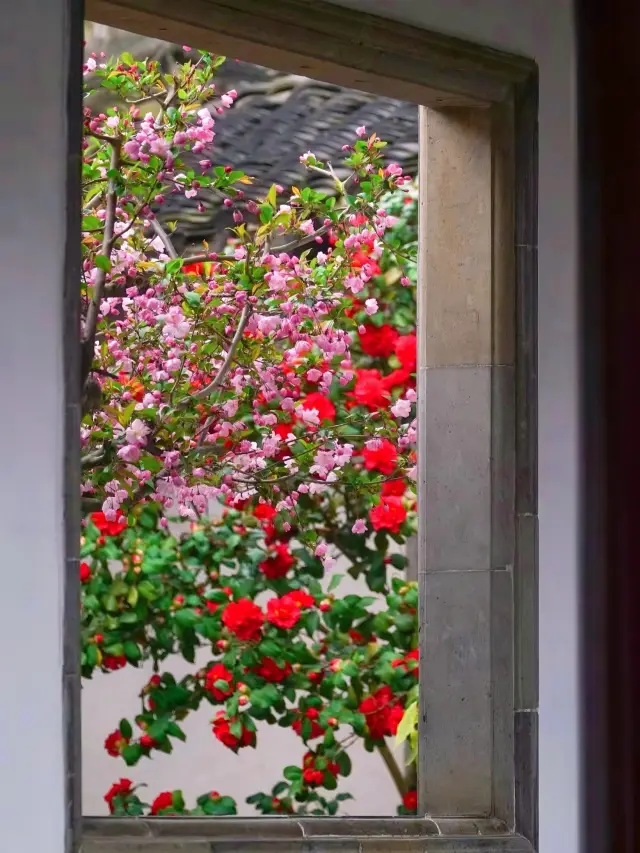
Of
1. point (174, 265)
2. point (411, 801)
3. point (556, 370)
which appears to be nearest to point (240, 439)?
point (174, 265)

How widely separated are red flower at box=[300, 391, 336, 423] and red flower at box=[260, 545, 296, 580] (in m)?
0.35

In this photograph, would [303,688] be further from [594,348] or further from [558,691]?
[594,348]

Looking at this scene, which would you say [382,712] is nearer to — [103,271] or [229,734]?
[229,734]

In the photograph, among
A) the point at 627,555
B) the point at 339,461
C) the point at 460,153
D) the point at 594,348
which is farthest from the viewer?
the point at 339,461

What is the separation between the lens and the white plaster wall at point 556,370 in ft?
6.02

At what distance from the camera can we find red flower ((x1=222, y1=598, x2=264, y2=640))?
7.79 ft

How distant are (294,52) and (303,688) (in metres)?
1.45

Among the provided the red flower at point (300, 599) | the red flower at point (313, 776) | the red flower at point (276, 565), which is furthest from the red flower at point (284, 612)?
the red flower at point (313, 776)

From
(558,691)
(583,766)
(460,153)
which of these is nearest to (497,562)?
(558,691)

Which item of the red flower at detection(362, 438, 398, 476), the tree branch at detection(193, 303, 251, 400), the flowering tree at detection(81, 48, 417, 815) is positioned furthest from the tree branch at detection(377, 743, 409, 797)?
the tree branch at detection(193, 303, 251, 400)

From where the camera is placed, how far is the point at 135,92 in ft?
6.61

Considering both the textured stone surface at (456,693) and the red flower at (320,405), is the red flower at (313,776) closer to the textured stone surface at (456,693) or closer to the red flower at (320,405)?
the textured stone surface at (456,693)

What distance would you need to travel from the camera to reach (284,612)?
2408 millimetres

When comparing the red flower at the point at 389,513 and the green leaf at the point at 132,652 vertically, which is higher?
the red flower at the point at 389,513
